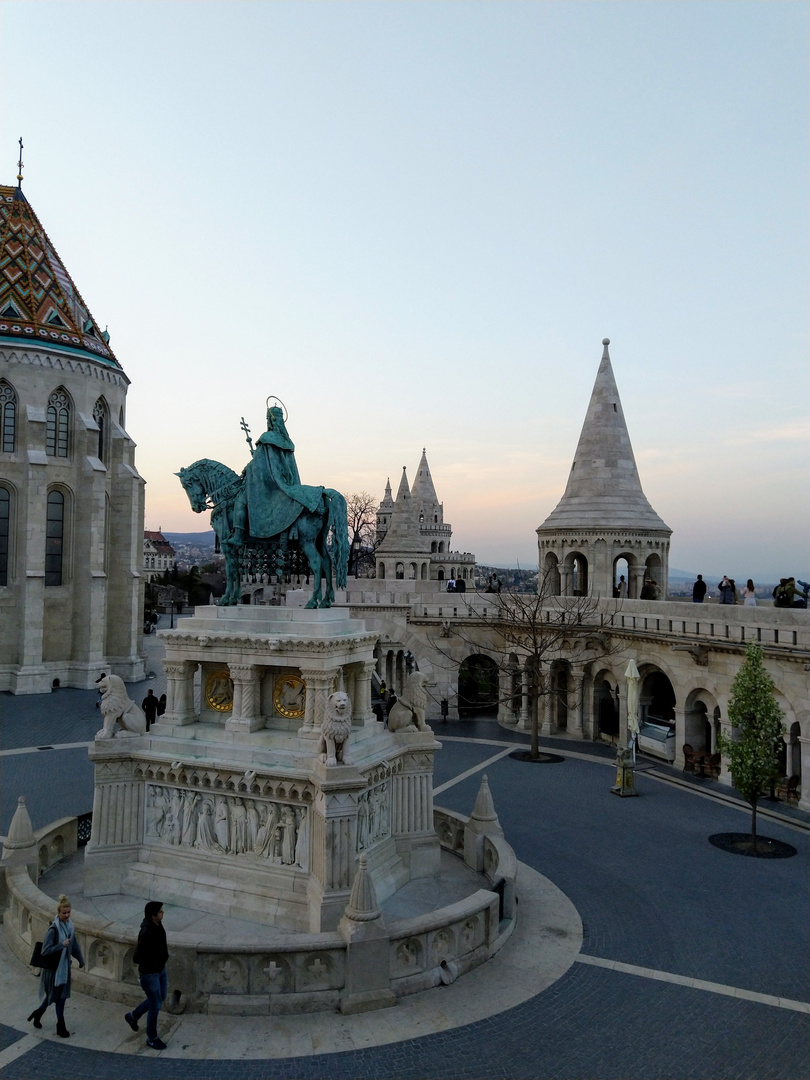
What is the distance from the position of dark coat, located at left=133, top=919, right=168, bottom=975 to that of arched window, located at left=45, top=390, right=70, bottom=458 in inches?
1039

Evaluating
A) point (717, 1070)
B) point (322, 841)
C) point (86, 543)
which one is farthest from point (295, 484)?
point (86, 543)

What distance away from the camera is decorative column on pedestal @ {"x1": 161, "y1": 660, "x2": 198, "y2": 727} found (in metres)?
10.6

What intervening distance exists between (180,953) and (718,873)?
8481mm

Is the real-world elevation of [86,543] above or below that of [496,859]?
above

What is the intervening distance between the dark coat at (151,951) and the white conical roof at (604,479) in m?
20.4

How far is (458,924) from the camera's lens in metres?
8.60

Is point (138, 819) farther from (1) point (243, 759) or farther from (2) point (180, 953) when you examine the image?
(2) point (180, 953)

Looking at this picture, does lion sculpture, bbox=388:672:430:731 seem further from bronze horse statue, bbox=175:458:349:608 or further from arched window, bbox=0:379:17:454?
arched window, bbox=0:379:17:454

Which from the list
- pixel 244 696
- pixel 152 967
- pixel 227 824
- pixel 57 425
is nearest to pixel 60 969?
pixel 152 967

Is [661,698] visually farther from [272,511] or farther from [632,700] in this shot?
[272,511]

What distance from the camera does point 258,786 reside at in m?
9.53

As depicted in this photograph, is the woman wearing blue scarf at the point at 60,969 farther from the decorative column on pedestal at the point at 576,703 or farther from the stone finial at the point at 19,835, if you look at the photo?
the decorative column on pedestal at the point at 576,703

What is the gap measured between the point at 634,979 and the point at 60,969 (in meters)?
6.08

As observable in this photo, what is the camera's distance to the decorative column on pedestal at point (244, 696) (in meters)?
10.1
